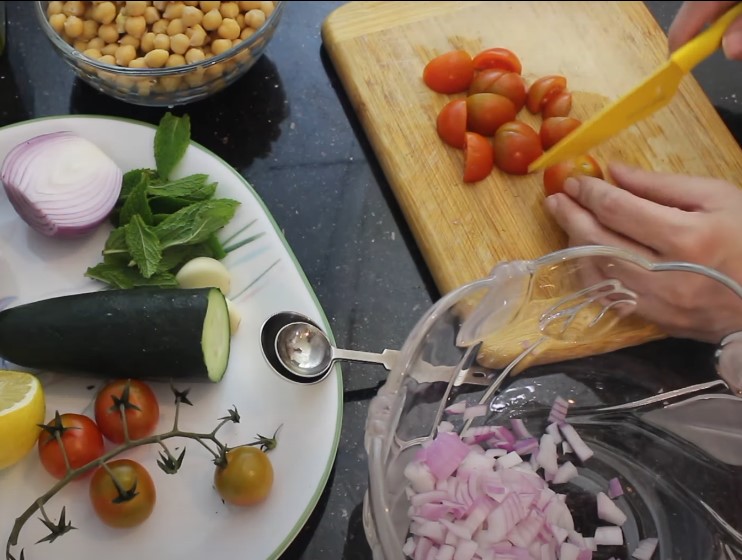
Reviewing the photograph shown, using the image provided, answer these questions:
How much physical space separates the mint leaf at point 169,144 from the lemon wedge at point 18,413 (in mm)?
344

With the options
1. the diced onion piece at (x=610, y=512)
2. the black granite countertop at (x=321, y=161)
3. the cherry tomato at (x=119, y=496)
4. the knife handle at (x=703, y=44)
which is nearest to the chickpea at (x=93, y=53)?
the black granite countertop at (x=321, y=161)

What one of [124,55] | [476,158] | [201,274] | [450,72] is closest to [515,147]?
[476,158]

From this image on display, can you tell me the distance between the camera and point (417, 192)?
1140 millimetres

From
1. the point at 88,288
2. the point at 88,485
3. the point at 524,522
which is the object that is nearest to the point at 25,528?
the point at 88,485

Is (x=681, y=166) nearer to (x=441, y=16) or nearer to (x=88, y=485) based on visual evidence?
(x=441, y=16)

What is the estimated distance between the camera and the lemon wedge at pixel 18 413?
2.86 feet

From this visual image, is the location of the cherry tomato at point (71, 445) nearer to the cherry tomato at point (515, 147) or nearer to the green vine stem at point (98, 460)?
the green vine stem at point (98, 460)

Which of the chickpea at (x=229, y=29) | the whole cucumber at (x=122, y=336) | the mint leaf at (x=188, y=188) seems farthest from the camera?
the chickpea at (x=229, y=29)

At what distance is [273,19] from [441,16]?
0.30m

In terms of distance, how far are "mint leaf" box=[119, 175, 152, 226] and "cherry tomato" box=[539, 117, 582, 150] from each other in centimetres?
60

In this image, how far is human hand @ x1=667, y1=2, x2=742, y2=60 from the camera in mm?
921

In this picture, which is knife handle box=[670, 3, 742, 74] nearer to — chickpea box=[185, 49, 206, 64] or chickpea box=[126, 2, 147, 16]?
chickpea box=[185, 49, 206, 64]

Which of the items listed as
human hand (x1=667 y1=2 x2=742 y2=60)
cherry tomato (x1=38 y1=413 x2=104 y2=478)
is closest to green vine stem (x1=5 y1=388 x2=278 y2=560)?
cherry tomato (x1=38 y1=413 x2=104 y2=478)

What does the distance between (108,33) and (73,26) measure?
0.05 m
